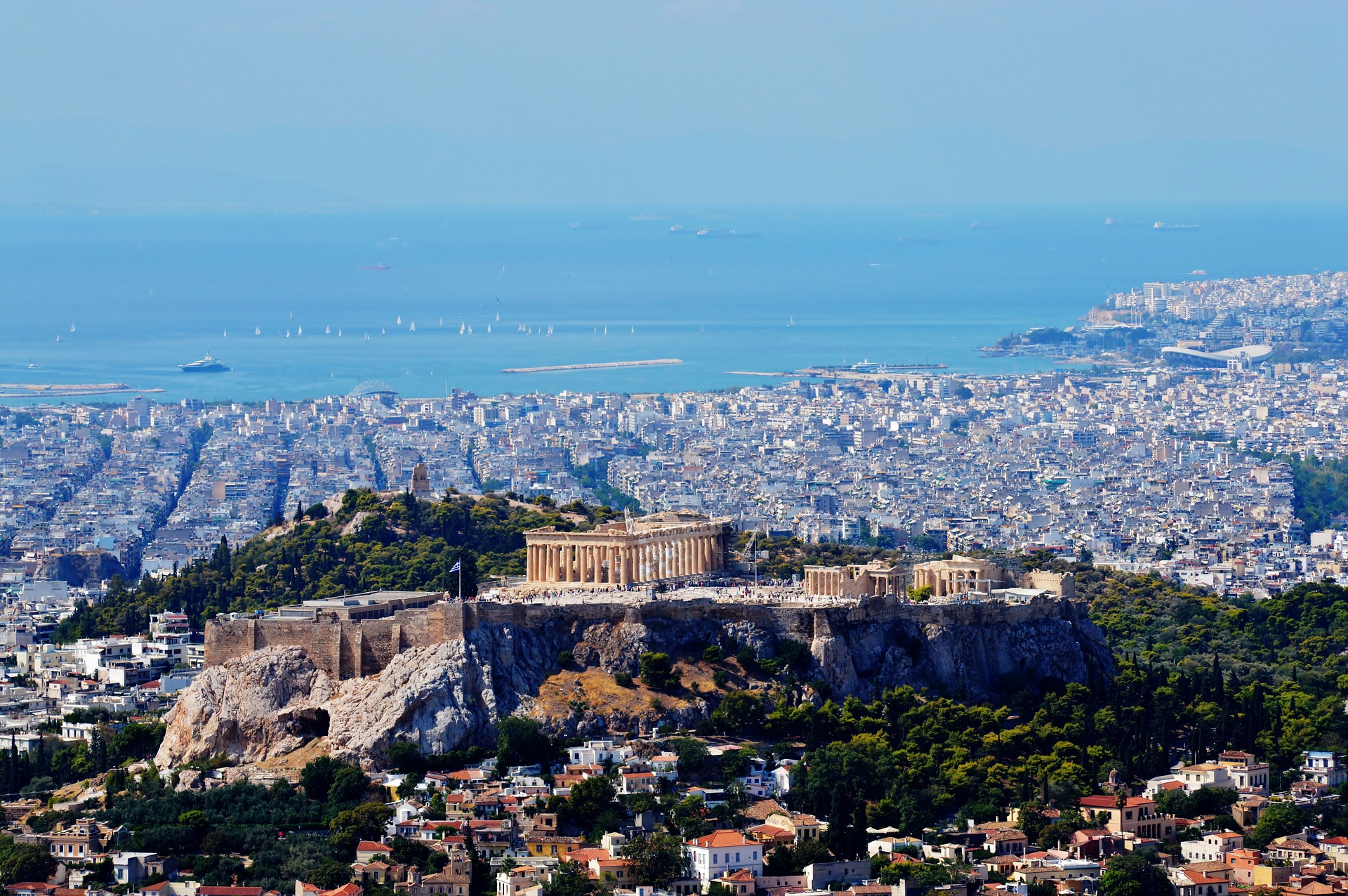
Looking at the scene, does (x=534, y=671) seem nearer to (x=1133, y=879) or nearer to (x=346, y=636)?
(x=346, y=636)

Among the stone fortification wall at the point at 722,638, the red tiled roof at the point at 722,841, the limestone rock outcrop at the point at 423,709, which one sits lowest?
the red tiled roof at the point at 722,841

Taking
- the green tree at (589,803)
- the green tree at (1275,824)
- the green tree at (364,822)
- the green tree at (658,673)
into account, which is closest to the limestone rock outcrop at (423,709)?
the green tree at (364,822)

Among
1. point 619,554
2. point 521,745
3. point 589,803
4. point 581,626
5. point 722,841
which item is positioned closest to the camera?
point 722,841

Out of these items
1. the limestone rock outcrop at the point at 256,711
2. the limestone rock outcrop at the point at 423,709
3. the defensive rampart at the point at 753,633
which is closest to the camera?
the limestone rock outcrop at the point at 423,709

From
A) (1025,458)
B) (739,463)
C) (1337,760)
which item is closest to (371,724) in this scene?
(1337,760)

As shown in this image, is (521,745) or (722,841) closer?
(722,841)

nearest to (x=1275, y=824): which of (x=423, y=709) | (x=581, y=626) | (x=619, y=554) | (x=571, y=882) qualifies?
(x=571, y=882)

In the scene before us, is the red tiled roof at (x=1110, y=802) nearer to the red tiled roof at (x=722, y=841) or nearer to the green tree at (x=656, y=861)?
the red tiled roof at (x=722, y=841)

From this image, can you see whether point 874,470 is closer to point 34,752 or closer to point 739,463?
point 739,463
